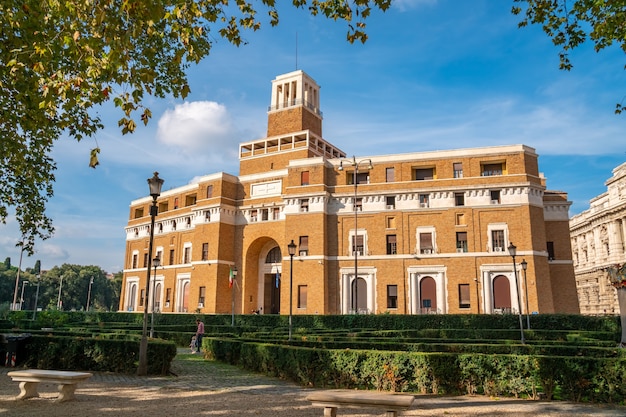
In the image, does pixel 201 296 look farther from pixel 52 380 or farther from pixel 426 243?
pixel 52 380

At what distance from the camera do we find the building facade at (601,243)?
53.4 m

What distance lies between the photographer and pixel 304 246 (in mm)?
38906

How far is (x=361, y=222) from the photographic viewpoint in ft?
126

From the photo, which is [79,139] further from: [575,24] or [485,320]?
[485,320]

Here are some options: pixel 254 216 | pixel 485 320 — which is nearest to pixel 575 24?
pixel 485 320

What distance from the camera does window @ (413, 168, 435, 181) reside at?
126 ft

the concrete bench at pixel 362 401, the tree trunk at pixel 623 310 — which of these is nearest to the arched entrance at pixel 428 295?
the tree trunk at pixel 623 310

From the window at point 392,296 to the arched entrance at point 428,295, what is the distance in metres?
2.03

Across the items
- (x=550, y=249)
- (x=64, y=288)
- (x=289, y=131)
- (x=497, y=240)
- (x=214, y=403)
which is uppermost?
(x=289, y=131)

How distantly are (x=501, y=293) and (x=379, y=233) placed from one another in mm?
10342

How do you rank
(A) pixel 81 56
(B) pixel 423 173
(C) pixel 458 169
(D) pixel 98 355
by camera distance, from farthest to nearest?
(B) pixel 423 173 < (C) pixel 458 169 < (D) pixel 98 355 < (A) pixel 81 56

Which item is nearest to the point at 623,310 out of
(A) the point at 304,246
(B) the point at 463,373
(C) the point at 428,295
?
(B) the point at 463,373

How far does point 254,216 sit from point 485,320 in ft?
77.1

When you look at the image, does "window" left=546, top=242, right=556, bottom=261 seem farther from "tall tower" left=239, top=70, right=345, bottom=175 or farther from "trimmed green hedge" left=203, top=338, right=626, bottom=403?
"trimmed green hedge" left=203, top=338, right=626, bottom=403
